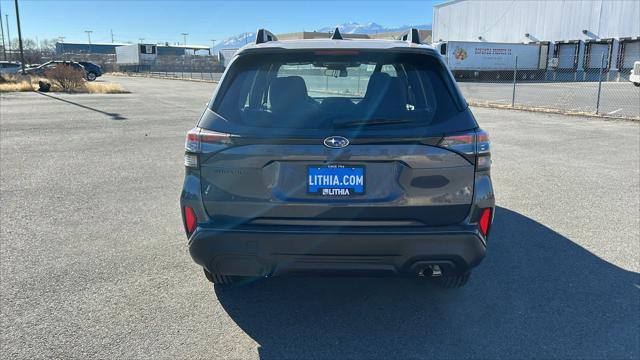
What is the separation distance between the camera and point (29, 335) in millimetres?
3057

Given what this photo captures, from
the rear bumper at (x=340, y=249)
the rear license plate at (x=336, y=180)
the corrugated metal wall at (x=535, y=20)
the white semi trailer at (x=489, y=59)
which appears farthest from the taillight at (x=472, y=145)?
the corrugated metal wall at (x=535, y=20)

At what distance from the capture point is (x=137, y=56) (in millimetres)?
73062

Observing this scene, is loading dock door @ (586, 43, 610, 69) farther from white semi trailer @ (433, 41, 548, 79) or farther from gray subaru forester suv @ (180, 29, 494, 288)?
gray subaru forester suv @ (180, 29, 494, 288)

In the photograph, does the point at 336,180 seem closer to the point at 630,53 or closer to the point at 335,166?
the point at 335,166

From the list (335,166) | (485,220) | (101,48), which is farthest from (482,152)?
(101,48)

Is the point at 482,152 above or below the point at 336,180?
above

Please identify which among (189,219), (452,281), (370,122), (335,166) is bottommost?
(452,281)

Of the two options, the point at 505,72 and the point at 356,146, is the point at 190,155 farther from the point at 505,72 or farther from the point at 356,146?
the point at 505,72

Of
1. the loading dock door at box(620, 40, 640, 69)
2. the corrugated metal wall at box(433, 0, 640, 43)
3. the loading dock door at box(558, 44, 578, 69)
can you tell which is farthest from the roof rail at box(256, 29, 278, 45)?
the loading dock door at box(558, 44, 578, 69)

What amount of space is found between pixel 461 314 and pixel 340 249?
3.70ft

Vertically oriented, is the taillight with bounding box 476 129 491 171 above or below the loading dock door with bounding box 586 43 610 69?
below

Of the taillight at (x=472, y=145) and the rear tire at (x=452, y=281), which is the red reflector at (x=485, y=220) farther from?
the rear tire at (x=452, y=281)

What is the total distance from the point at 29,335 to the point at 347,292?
6.90 ft

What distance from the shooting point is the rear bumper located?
2785mm
